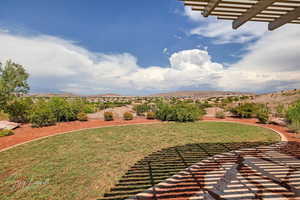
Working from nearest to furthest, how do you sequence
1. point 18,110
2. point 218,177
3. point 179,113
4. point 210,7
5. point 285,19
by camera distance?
point 210,7
point 285,19
point 218,177
point 18,110
point 179,113

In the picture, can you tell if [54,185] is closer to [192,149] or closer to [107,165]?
[107,165]

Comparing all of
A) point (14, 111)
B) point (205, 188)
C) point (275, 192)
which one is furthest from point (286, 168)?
point (14, 111)

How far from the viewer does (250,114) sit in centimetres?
1694

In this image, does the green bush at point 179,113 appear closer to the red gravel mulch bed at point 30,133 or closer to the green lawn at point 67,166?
the red gravel mulch bed at point 30,133

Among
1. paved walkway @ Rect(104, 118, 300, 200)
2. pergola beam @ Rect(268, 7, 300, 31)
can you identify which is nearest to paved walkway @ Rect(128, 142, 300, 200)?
paved walkway @ Rect(104, 118, 300, 200)

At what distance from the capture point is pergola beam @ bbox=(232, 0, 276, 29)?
6.29ft

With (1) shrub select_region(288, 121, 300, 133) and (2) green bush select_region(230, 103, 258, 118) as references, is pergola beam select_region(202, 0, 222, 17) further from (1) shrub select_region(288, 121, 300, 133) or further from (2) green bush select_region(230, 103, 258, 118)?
(2) green bush select_region(230, 103, 258, 118)

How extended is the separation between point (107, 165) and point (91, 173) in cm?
66

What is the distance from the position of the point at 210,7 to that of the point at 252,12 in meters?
0.59

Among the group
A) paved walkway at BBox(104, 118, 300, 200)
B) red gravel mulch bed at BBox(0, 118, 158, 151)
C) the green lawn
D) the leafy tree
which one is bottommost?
red gravel mulch bed at BBox(0, 118, 158, 151)

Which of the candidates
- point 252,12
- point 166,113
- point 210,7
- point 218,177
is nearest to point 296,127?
point 218,177

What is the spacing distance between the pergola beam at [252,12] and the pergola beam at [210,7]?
20.9 inches

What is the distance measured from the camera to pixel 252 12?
6.91 feet

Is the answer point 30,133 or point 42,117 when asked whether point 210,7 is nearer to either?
point 30,133
